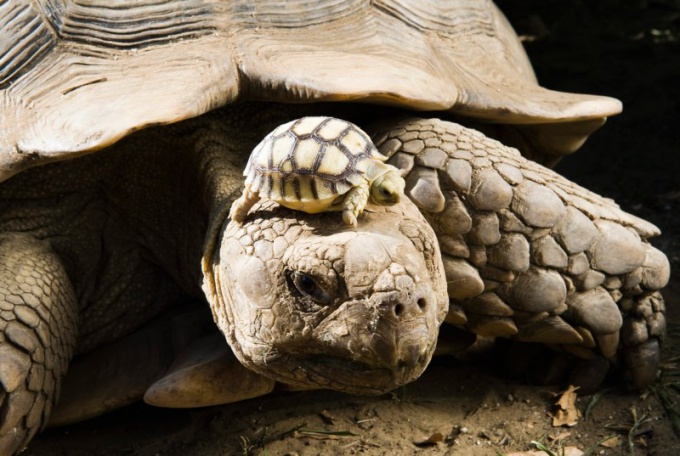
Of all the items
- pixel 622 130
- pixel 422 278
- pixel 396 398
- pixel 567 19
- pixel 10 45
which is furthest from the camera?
pixel 567 19

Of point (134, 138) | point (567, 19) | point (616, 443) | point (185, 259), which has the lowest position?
point (567, 19)

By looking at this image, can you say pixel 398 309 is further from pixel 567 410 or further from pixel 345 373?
pixel 567 410

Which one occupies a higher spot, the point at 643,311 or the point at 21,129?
the point at 21,129

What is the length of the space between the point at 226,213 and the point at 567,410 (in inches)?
55.4

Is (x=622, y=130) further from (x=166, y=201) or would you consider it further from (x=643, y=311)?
(x=166, y=201)

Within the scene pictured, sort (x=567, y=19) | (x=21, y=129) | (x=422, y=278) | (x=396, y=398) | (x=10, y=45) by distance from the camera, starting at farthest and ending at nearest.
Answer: (x=567, y=19)
(x=396, y=398)
(x=10, y=45)
(x=21, y=129)
(x=422, y=278)

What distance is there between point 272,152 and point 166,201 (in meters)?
1.04

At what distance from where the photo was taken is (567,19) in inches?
274

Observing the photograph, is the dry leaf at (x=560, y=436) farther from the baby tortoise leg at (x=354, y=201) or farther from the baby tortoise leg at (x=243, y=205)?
the baby tortoise leg at (x=243, y=205)

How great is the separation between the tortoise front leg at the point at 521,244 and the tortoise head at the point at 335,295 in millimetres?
441

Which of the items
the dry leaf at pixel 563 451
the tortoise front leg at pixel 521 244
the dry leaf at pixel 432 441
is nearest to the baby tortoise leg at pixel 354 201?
the tortoise front leg at pixel 521 244

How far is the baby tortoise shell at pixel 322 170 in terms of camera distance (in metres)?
2.24

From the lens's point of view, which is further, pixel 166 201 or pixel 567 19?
pixel 567 19

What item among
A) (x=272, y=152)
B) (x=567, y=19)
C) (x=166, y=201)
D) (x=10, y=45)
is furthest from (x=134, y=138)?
(x=567, y=19)
